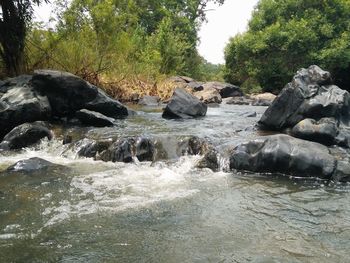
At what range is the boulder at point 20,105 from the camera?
8125mm

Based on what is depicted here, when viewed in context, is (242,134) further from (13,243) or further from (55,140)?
(13,243)

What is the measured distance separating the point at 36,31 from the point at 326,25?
50.7ft

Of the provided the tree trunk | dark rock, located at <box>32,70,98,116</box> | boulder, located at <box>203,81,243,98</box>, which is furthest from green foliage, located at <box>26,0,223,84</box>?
boulder, located at <box>203,81,243,98</box>

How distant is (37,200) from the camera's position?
181 inches

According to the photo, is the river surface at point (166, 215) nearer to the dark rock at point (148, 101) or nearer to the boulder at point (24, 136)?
the boulder at point (24, 136)

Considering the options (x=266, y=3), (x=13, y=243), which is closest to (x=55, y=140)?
(x=13, y=243)

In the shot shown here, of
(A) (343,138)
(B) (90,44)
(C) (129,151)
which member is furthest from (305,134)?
(B) (90,44)

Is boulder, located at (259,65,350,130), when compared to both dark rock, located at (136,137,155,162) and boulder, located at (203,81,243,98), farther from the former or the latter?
boulder, located at (203,81,243,98)

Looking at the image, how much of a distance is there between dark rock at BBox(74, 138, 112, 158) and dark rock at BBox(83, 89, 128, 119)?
2591 mm

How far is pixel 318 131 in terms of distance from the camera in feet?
21.7

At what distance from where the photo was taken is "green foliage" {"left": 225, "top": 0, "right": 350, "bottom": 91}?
21031 mm

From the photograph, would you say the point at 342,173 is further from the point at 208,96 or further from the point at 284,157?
the point at 208,96

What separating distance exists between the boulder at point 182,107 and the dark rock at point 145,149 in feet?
11.0

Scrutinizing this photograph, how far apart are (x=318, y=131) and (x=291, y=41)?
618 inches
